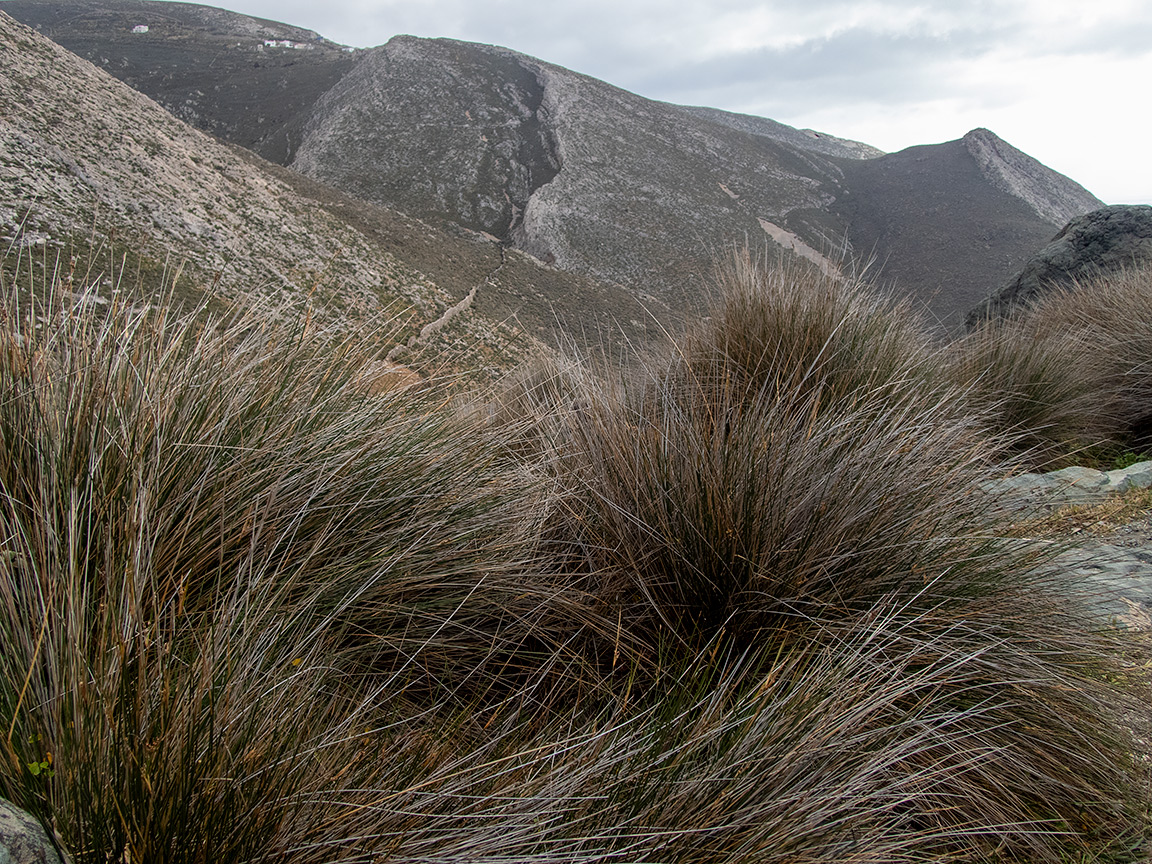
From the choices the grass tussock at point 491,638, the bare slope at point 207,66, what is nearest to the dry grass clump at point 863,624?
the grass tussock at point 491,638

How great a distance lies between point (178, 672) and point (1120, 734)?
1979 millimetres

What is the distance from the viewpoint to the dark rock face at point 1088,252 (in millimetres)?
8539

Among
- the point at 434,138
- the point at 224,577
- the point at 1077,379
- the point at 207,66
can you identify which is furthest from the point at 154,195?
the point at 207,66

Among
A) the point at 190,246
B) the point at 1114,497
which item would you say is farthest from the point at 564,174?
the point at 1114,497

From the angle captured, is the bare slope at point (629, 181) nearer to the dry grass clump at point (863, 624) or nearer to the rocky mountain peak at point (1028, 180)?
the rocky mountain peak at point (1028, 180)

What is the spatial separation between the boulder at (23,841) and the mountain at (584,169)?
33.0m

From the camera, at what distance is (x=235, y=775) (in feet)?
3.05

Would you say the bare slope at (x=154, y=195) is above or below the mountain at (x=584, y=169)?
below

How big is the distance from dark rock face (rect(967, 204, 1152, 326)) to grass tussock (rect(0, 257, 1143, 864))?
8.05 metres

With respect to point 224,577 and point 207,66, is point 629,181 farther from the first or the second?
point 224,577

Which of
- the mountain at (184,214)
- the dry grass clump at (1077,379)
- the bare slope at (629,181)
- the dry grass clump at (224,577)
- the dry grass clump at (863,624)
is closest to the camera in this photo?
the dry grass clump at (224,577)

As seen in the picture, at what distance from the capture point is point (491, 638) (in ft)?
5.72

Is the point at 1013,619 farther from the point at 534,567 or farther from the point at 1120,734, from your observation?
the point at 534,567

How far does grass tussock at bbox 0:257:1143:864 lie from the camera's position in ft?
3.13
